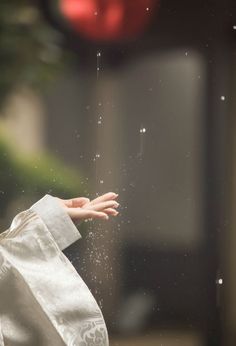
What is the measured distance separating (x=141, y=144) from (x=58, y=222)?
208 mm

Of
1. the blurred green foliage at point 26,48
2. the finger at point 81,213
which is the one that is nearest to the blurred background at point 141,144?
the blurred green foliage at point 26,48

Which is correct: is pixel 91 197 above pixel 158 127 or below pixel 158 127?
below

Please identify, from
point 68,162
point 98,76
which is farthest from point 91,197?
point 98,76

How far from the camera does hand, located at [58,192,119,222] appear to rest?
88cm

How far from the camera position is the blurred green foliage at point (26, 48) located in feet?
3.19

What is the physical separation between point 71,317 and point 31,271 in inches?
3.1

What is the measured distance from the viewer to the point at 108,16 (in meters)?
0.99

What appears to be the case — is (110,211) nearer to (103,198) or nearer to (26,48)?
(103,198)

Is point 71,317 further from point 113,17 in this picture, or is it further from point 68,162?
point 113,17

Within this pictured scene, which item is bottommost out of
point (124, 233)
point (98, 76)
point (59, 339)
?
point (59, 339)

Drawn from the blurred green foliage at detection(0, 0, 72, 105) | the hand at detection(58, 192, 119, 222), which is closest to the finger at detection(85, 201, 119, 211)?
the hand at detection(58, 192, 119, 222)

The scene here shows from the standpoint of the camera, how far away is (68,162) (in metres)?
0.98

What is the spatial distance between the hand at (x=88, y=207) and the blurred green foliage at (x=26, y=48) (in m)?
0.20

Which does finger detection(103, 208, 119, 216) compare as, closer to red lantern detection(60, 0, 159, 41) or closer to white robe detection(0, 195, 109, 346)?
white robe detection(0, 195, 109, 346)
